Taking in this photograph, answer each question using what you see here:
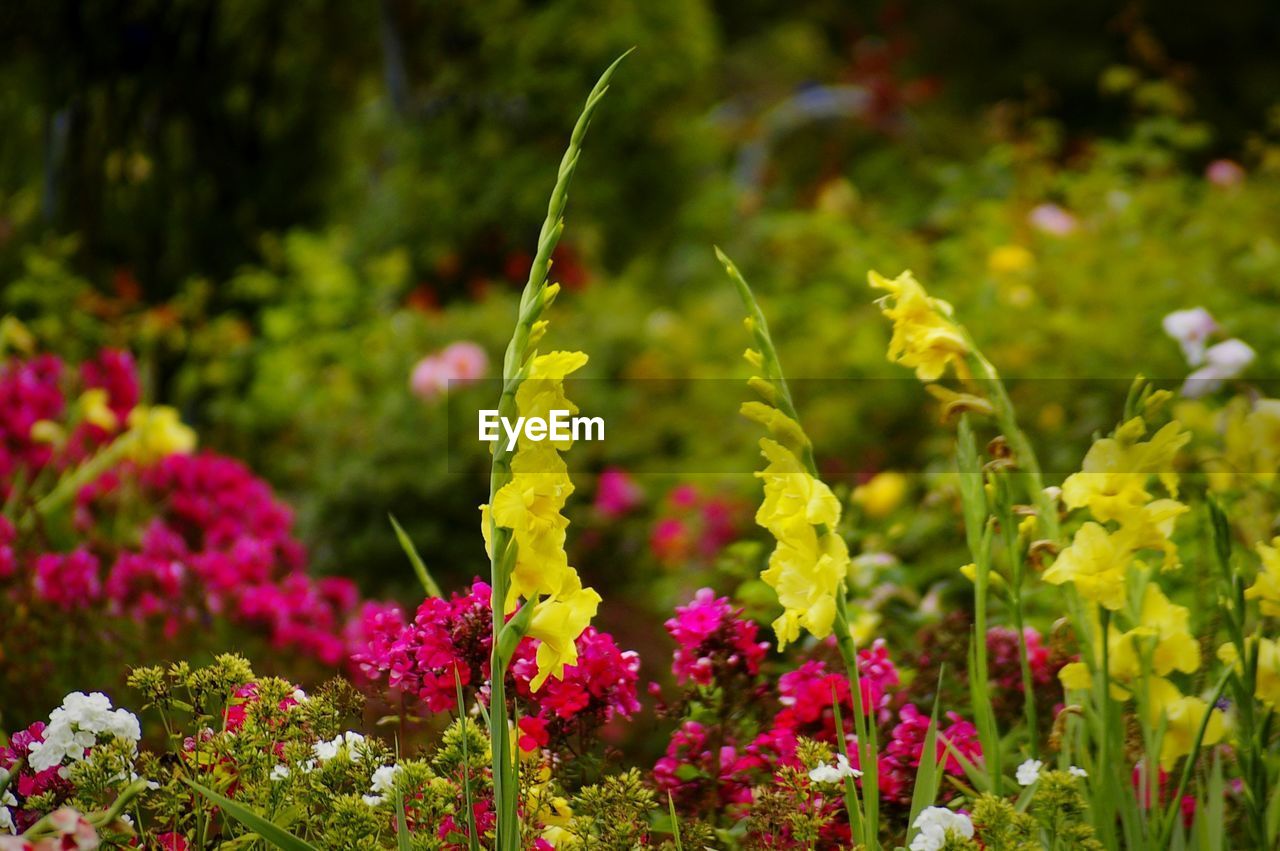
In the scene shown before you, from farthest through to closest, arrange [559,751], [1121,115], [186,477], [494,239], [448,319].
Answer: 1. [1121,115]
2. [494,239]
3. [448,319]
4. [186,477]
5. [559,751]

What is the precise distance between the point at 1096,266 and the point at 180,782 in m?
3.58

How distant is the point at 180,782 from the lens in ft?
4.19

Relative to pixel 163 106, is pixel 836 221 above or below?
below

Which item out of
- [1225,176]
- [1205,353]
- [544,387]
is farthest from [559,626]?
[1225,176]

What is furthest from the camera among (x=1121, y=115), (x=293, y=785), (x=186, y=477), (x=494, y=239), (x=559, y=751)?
(x=1121, y=115)

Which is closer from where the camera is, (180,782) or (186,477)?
(180,782)

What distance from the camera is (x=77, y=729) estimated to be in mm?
1240

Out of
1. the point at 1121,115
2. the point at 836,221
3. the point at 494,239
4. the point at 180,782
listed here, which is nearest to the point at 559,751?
the point at 180,782

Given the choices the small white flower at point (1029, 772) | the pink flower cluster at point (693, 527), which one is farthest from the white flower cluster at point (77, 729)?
the pink flower cluster at point (693, 527)

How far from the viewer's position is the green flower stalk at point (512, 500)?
1.08 meters

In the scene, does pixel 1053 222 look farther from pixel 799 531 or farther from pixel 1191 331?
pixel 799 531

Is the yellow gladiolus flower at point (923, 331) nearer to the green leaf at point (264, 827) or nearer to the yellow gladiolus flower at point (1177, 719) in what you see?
the yellow gladiolus flower at point (1177, 719)

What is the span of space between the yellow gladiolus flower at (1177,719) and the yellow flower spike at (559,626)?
60 cm

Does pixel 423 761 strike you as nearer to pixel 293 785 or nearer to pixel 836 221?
pixel 293 785
